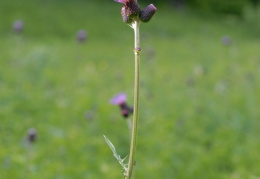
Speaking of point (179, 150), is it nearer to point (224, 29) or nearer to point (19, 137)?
point (19, 137)

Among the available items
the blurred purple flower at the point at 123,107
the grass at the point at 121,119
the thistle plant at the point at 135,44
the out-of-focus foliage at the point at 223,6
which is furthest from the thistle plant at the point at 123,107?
the out-of-focus foliage at the point at 223,6

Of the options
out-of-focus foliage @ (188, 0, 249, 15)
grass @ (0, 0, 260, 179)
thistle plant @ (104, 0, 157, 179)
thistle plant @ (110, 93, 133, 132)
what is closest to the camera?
thistle plant @ (104, 0, 157, 179)

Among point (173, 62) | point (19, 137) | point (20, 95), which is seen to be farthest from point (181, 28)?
point (19, 137)

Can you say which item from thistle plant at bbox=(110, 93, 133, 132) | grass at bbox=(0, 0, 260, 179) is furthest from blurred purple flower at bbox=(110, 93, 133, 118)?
grass at bbox=(0, 0, 260, 179)

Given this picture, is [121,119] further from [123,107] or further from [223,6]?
[223,6]

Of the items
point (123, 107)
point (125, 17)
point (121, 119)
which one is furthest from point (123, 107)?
point (121, 119)

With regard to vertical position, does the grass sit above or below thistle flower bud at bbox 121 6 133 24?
below

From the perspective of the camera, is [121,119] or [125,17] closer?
[125,17]

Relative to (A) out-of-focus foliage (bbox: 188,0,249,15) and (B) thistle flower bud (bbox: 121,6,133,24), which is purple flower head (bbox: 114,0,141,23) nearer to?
(B) thistle flower bud (bbox: 121,6,133,24)

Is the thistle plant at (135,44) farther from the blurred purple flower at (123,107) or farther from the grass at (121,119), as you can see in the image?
the blurred purple flower at (123,107)

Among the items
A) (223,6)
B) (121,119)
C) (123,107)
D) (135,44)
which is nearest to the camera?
(135,44)

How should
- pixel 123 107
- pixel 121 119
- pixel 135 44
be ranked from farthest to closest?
1. pixel 121 119
2. pixel 123 107
3. pixel 135 44
